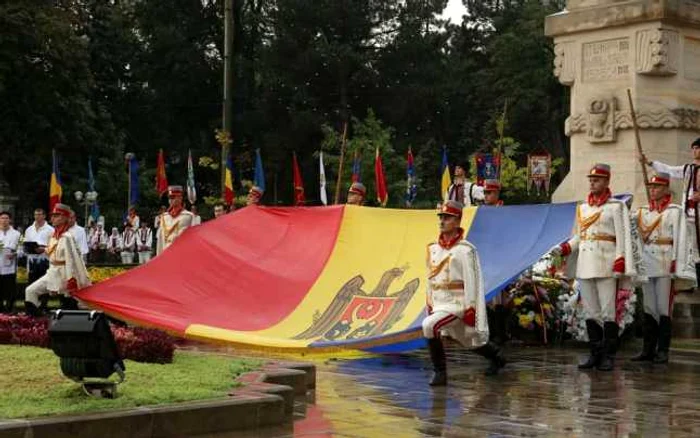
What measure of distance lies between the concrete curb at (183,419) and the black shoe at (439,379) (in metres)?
1.86

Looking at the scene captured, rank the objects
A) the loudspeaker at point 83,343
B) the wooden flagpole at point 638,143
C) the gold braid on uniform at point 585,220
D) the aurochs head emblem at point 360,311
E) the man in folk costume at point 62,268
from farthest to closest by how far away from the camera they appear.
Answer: the man in folk costume at point 62,268 < the wooden flagpole at point 638,143 < the aurochs head emblem at point 360,311 < the gold braid on uniform at point 585,220 < the loudspeaker at point 83,343

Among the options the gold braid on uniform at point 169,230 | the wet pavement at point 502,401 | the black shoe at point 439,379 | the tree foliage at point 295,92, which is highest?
the tree foliage at point 295,92

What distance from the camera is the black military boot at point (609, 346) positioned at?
11.9m

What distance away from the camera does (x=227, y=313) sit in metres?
13.8

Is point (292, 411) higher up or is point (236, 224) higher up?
point (236, 224)

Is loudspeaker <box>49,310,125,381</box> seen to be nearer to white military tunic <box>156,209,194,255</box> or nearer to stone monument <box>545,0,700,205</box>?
white military tunic <box>156,209,194,255</box>

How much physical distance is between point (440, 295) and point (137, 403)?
3.81 meters

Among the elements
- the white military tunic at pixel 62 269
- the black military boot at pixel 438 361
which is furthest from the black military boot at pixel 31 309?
the black military boot at pixel 438 361

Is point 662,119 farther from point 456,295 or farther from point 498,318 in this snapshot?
point 456,295

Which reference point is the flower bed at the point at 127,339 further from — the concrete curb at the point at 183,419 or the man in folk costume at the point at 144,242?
the man in folk costume at the point at 144,242

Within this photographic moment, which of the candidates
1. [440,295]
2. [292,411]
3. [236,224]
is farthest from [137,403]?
[236,224]

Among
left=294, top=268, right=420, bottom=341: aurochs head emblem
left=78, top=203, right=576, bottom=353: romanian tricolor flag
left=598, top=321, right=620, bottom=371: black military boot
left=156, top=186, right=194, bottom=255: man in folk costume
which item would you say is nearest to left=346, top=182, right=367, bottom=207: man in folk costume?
left=78, top=203, right=576, bottom=353: romanian tricolor flag

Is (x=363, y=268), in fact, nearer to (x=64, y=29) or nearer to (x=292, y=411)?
(x=292, y=411)

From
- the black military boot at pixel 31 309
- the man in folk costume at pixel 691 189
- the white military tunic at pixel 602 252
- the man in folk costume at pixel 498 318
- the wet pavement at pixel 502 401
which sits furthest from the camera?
the black military boot at pixel 31 309
